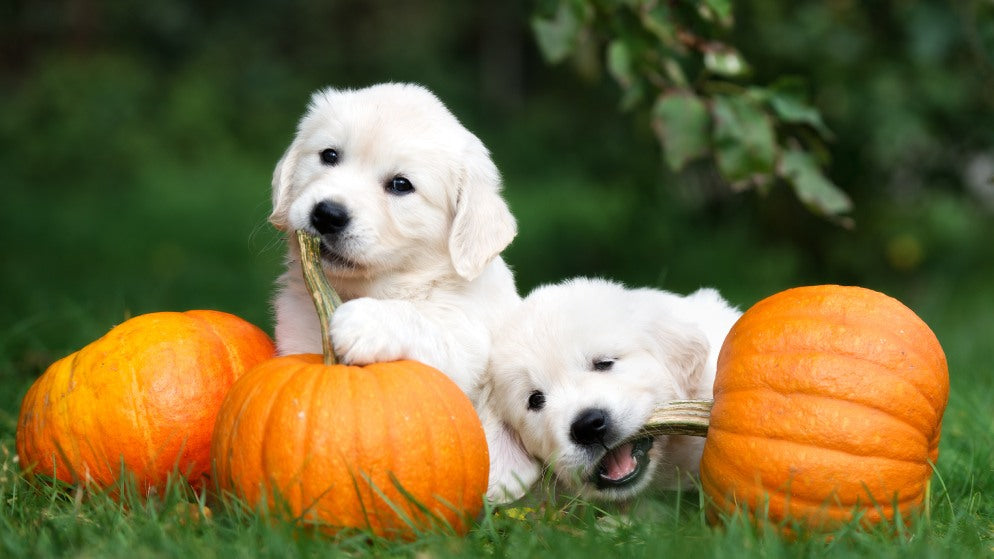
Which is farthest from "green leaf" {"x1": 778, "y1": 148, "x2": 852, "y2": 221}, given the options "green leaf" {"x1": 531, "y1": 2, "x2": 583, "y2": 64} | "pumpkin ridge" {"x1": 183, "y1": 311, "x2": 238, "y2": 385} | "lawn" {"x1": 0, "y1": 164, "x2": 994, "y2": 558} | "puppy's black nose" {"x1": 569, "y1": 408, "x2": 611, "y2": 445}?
"pumpkin ridge" {"x1": 183, "y1": 311, "x2": 238, "y2": 385}

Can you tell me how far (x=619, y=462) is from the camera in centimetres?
272

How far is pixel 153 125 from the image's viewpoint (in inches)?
541

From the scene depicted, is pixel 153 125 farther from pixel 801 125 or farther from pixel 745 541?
pixel 745 541

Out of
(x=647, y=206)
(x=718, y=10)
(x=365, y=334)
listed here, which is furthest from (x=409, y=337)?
(x=647, y=206)

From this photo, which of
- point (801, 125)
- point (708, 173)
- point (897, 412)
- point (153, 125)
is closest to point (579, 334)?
point (897, 412)

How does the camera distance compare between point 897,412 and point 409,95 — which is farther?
point 409,95

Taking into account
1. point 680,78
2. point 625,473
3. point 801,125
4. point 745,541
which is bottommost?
point 625,473

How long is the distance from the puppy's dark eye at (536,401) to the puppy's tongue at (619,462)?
25 centimetres

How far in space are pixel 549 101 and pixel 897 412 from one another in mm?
13568

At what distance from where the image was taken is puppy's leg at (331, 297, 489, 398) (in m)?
2.42

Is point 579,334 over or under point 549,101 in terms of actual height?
over

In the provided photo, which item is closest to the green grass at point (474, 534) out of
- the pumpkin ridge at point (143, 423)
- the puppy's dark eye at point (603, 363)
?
the pumpkin ridge at point (143, 423)

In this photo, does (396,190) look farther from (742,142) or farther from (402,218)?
(742,142)

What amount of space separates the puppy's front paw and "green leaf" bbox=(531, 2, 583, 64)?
1425mm
